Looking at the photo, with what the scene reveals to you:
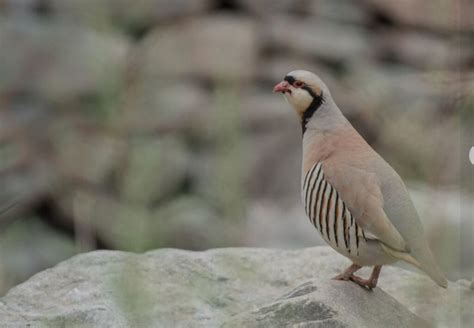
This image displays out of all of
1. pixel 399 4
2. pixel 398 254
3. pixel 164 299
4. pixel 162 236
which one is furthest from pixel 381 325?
pixel 399 4

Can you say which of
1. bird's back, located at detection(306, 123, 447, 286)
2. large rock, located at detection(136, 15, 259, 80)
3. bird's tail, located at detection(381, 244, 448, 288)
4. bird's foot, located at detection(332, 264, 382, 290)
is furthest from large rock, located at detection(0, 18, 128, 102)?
bird's tail, located at detection(381, 244, 448, 288)

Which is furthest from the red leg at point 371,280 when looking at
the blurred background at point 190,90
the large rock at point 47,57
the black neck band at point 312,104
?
the large rock at point 47,57

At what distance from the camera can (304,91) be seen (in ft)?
13.4

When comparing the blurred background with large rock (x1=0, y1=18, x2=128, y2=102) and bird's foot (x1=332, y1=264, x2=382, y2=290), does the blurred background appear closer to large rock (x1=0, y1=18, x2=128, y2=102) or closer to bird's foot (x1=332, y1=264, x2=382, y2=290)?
large rock (x1=0, y1=18, x2=128, y2=102)

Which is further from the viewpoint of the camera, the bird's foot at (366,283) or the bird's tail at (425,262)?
the bird's foot at (366,283)

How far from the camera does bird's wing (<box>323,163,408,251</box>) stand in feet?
11.3

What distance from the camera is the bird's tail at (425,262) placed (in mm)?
3223

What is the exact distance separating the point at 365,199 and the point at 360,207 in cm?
3

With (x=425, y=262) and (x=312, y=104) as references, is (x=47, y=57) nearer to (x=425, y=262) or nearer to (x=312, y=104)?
(x=312, y=104)

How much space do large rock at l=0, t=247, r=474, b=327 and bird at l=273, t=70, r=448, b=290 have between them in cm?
10

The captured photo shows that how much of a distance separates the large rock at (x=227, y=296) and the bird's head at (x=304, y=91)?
56 cm

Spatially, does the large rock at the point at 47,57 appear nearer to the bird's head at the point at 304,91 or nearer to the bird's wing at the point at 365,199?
the bird's head at the point at 304,91

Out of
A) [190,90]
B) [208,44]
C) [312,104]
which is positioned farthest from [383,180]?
[208,44]

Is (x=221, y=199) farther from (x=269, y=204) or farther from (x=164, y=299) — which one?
(x=269, y=204)
